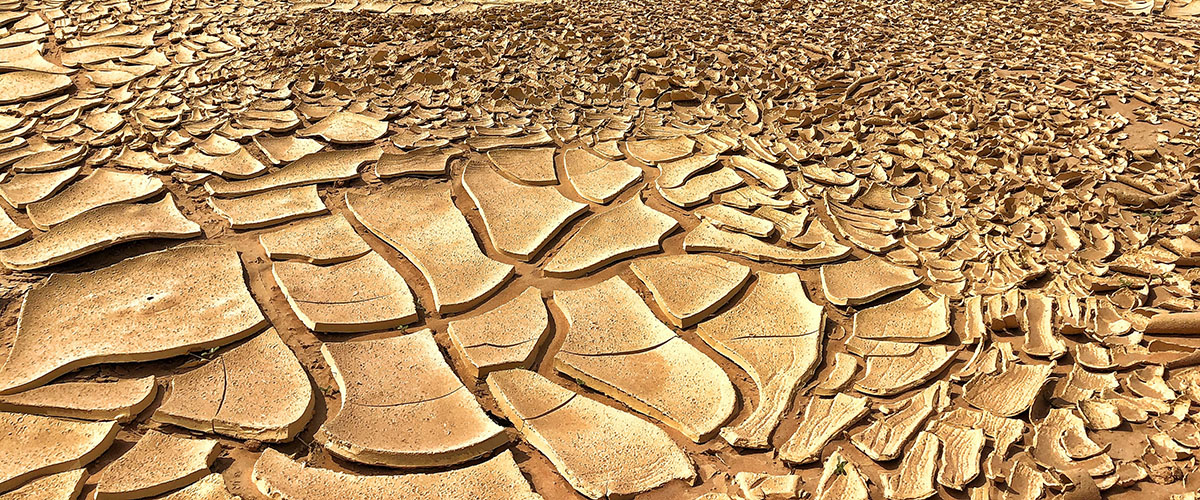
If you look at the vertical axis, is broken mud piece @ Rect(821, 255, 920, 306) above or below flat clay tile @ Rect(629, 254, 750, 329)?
A: below

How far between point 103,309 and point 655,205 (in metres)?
1.58

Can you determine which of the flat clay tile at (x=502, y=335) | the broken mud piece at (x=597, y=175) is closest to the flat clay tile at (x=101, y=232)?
the flat clay tile at (x=502, y=335)

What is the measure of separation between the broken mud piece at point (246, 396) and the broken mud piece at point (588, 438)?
1.41 ft

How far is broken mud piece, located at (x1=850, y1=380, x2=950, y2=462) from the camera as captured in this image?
1.63m

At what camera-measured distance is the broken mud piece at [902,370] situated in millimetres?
1807

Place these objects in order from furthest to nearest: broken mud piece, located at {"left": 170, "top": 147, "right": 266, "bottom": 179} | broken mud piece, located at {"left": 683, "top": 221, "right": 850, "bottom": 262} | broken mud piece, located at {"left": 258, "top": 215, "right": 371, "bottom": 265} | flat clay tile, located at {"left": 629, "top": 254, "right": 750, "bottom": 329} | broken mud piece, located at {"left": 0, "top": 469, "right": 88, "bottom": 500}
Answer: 1. broken mud piece, located at {"left": 170, "top": 147, "right": 266, "bottom": 179}
2. broken mud piece, located at {"left": 683, "top": 221, "right": 850, "bottom": 262}
3. broken mud piece, located at {"left": 258, "top": 215, "right": 371, "bottom": 265}
4. flat clay tile, located at {"left": 629, "top": 254, "right": 750, "bottom": 329}
5. broken mud piece, located at {"left": 0, "top": 469, "right": 88, "bottom": 500}

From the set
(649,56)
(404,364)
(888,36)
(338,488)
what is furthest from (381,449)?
(888,36)

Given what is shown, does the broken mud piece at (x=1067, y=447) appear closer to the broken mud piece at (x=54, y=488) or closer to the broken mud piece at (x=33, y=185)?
the broken mud piece at (x=54, y=488)

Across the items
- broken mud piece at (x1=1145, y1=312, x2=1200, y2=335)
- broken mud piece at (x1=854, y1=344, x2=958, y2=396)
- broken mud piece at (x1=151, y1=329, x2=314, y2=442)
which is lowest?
broken mud piece at (x1=1145, y1=312, x2=1200, y2=335)

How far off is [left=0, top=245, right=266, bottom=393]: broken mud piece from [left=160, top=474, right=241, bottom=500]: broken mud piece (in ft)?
1.39

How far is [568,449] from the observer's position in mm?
1612

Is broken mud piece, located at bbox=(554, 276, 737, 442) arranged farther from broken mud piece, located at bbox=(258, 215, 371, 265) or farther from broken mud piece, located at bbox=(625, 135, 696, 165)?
broken mud piece, located at bbox=(625, 135, 696, 165)

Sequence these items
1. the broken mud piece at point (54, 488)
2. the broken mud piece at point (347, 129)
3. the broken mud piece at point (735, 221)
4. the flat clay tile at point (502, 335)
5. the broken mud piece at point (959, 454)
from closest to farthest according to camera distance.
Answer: the broken mud piece at point (54, 488) → the broken mud piece at point (959, 454) → the flat clay tile at point (502, 335) → the broken mud piece at point (735, 221) → the broken mud piece at point (347, 129)

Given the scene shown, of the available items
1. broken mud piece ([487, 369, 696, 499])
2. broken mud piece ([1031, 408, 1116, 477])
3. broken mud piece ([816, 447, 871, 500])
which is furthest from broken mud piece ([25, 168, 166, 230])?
broken mud piece ([1031, 408, 1116, 477])
